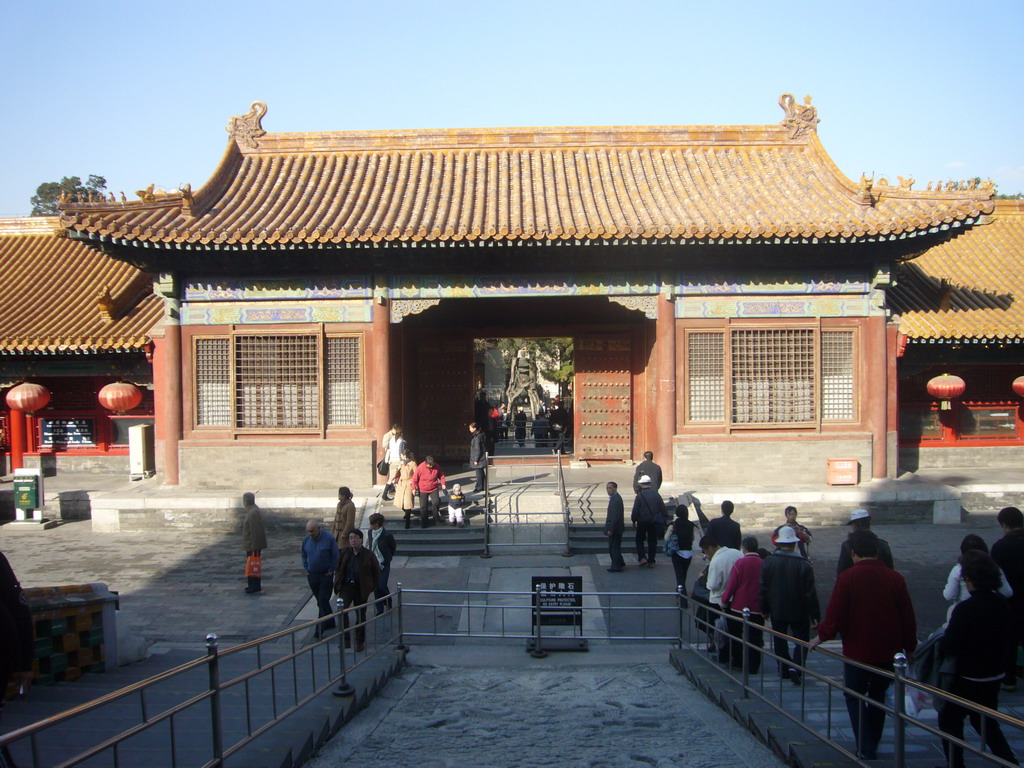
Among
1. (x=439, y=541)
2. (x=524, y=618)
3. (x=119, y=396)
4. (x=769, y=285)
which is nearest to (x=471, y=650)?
(x=524, y=618)

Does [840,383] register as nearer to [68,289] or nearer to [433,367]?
[433,367]

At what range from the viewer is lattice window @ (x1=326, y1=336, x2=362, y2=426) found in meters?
16.7

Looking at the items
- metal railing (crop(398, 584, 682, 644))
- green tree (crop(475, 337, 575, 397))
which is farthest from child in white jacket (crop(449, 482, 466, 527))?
green tree (crop(475, 337, 575, 397))

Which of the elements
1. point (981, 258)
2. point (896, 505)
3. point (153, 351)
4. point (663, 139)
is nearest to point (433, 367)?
point (153, 351)

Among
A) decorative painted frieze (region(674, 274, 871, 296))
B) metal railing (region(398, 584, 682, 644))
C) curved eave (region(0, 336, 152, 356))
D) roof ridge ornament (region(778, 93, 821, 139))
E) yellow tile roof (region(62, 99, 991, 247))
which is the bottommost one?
metal railing (region(398, 584, 682, 644))

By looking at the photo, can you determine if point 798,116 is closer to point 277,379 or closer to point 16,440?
point 277,379

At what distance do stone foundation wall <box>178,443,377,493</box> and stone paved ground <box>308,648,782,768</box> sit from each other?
25.4 feet

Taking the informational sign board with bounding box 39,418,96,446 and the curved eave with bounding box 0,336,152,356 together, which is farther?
the informational sign board with bounding box 39,418,96,446

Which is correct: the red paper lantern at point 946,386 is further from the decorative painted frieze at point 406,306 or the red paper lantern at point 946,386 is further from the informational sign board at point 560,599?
the informational sign board at point 560,599

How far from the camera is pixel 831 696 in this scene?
6.11 metres

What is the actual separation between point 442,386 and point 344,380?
360cm

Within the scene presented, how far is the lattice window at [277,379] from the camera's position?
54.8 feet

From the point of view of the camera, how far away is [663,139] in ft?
63.6

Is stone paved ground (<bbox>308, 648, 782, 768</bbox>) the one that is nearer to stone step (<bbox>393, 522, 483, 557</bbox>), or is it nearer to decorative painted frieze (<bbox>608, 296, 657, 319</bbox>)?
stone step (<bbox>393, 522, 483, 557</bbox>)
